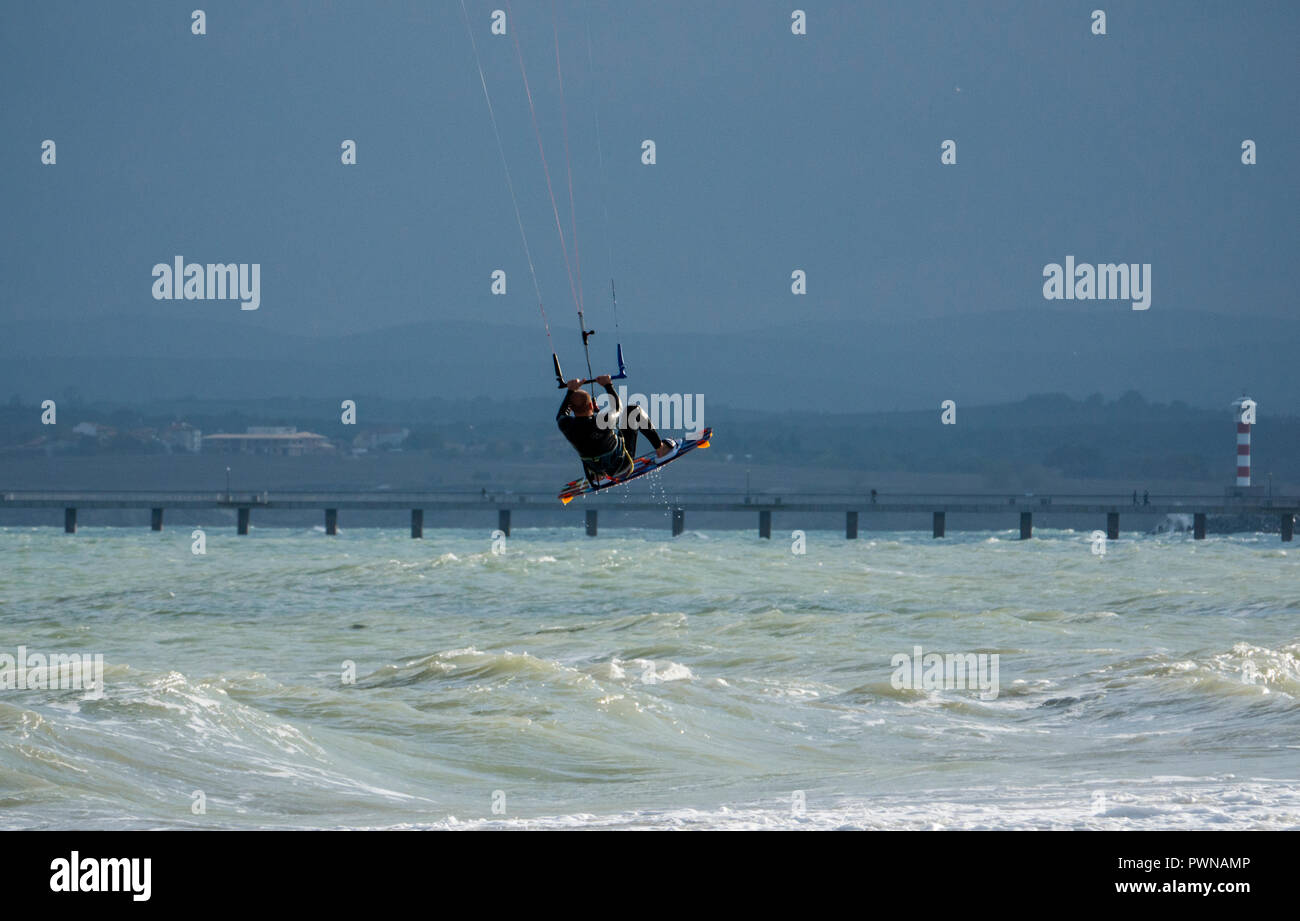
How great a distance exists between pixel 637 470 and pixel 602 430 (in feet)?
3.34

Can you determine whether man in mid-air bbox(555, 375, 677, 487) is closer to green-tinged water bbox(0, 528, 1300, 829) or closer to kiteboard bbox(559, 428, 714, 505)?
kiteboard bbox(559, 428, 714, 505)

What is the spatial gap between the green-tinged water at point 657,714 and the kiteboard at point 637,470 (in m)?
2.72

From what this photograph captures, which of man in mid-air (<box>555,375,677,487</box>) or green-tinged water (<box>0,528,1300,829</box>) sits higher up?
man in mid-air (<box>555,375,677,487</box>)

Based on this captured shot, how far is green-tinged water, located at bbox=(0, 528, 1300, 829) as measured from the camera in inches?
468

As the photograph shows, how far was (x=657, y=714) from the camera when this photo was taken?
17547mm

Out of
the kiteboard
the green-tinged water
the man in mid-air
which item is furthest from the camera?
the kiteboard

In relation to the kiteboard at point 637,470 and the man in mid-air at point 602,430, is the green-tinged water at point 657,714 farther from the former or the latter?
the man in mid-air at point 602,430

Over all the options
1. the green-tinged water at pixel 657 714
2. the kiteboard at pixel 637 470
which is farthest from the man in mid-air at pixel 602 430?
the green-tinged water at pixel 657 714

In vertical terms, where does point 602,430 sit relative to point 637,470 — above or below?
above

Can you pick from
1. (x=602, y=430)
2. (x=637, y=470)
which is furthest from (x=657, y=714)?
(x=602, y=430)

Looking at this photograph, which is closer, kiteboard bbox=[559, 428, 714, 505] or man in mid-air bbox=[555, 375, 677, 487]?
man in mid-air bbox=[555, 375, 677, 487]

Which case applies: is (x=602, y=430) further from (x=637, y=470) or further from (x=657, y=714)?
(x=657, y=714)

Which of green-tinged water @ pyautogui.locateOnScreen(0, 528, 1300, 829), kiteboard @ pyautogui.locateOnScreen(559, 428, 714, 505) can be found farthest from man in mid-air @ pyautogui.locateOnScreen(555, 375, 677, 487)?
green-tinged water @ pyautogui.locateOnScreen(0, 528, 1300, 829)

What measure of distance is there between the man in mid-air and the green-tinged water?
9.99 feet
